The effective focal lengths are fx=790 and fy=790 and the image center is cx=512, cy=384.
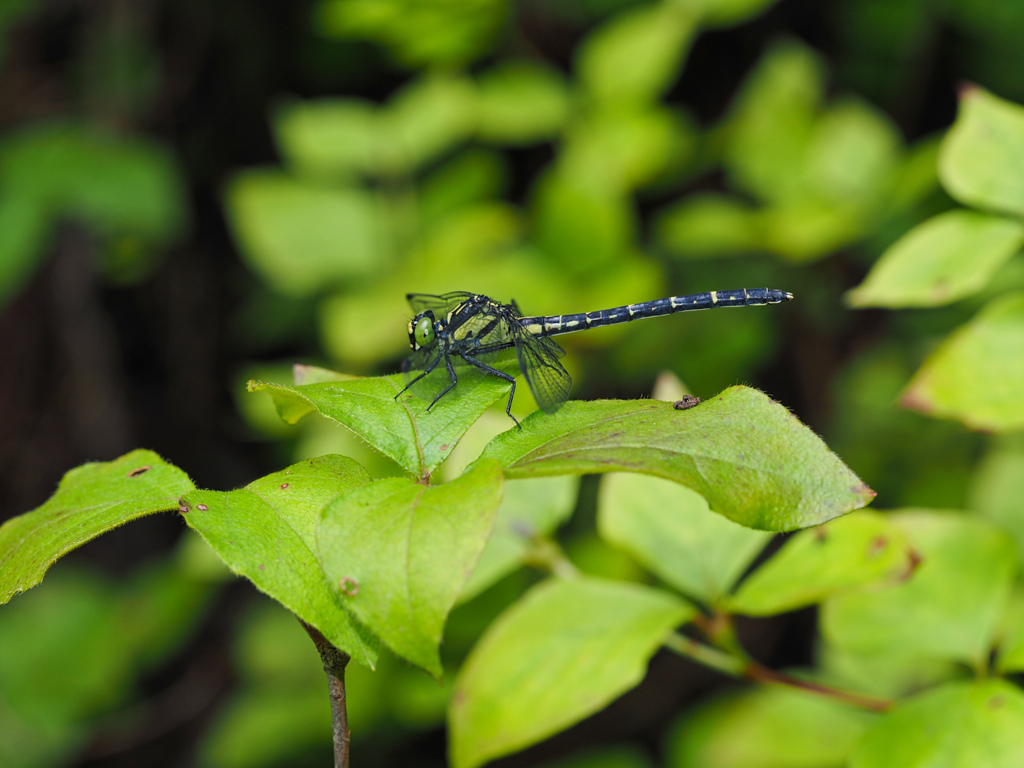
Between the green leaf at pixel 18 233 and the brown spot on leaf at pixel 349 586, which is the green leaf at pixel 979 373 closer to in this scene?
the brown spot on leaf at pixel 349 586

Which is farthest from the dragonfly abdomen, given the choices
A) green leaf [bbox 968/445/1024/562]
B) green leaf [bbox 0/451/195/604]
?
green leaf [bbox 0/451/195/604]

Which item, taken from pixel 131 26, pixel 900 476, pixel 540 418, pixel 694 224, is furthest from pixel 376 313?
pixel 131 26

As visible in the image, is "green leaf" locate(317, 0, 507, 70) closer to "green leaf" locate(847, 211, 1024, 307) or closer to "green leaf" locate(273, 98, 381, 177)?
"green leaf" locate(273, 98, 381, 177)

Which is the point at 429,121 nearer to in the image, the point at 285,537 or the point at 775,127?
the point at 775,127

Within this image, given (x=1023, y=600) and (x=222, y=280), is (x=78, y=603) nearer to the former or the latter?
(x=222, y=280)

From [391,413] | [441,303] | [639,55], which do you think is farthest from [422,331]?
[639,55]

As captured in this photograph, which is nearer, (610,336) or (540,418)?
(540,418)
